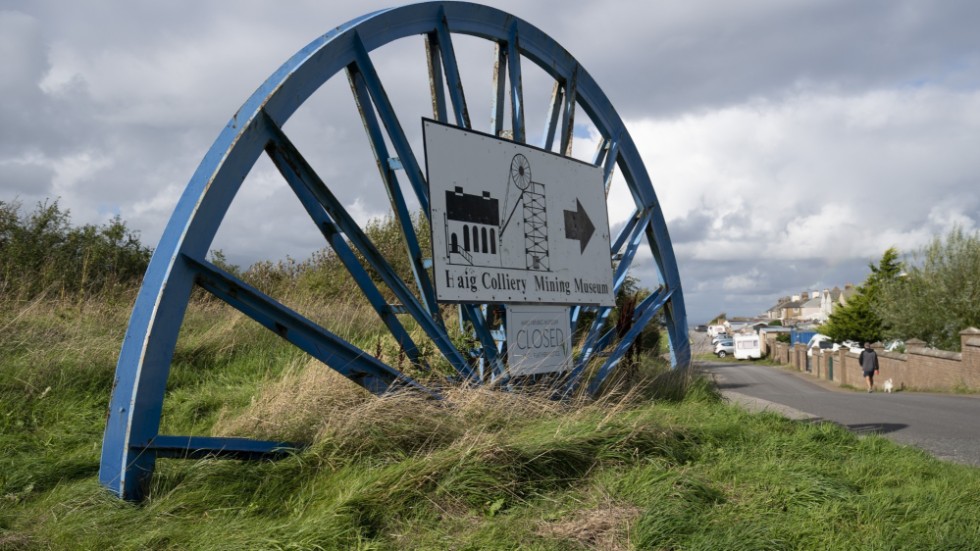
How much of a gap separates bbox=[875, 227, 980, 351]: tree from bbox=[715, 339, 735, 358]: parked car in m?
39.4

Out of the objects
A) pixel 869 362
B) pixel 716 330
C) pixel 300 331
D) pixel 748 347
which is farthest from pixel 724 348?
pixel 300 331

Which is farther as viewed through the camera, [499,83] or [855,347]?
[855,347]

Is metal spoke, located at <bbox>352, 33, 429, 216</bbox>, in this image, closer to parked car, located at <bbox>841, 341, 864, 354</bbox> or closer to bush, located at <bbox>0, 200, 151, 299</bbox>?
bush, located at <bbox>0, 200, 151, 299</bbox>

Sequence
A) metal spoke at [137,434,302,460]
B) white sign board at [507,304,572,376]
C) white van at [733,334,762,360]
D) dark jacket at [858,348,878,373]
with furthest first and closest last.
A: white van at [733,334,762,360] < dark jacket at [858,348,878,373] < white sign board at [507,304,572,376] < metal spoke at [137,434,302,460]

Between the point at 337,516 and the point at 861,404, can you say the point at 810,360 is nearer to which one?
the point at 861,404

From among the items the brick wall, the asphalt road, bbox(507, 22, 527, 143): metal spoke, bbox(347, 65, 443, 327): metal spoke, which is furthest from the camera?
the brick wall

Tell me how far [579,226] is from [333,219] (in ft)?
10.2

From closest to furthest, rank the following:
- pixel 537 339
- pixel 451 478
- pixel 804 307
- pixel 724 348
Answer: pixel 451 478 < pixel 537 339 < pixel 724 348 < pixel 804 307

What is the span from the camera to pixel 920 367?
26375 millimetres

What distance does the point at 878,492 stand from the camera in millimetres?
5246

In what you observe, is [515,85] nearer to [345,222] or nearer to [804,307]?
[345,222]

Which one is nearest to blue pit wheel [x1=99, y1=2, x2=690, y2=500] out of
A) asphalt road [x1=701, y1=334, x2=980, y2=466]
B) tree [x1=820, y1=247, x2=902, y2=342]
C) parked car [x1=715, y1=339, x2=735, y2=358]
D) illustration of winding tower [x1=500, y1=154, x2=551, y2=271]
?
illustration of winding tower [x1=500, y1=154, x2=551, y2=271]

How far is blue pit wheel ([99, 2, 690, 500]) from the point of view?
4672 mm

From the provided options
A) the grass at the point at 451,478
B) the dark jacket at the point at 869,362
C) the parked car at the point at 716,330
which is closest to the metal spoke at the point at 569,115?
the grass at the point at 451,478
